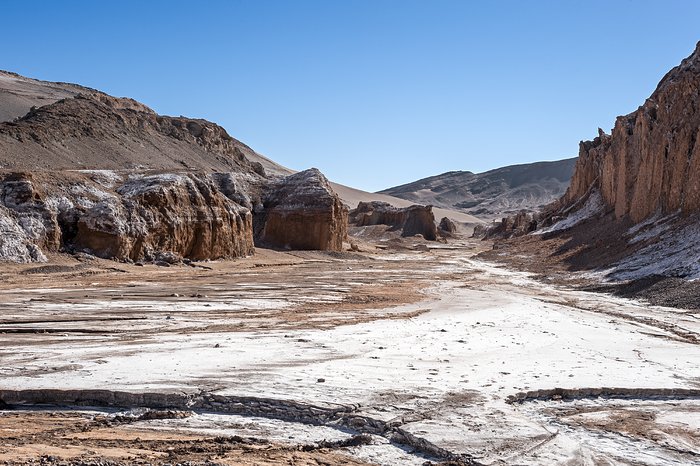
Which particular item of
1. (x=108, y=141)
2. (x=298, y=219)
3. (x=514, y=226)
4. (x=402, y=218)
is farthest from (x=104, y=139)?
(x=514, y=226)

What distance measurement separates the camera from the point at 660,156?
3594 cm

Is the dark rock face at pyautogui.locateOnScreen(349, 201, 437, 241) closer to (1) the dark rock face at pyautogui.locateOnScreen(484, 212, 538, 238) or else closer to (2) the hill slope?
(1) the dark rock face at pyautogui.locateOnScreen(484, 212, 538, 238)

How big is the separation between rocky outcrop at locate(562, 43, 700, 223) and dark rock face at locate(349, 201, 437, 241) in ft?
109

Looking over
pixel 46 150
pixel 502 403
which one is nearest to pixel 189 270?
pixel 46 150

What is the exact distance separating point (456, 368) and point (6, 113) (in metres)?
86.5

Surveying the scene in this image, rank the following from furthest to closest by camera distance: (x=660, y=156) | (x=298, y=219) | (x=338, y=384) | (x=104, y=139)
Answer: (x=104, y=139)
(x=298, y=219)
(x=660, y=156)
(x=338, y=384)

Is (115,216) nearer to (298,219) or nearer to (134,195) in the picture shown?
(134,195)

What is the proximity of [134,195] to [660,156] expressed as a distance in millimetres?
26670

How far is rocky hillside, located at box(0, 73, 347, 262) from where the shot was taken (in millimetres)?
29156

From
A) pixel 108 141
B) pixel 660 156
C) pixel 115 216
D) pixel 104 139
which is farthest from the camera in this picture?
pixel 108 141

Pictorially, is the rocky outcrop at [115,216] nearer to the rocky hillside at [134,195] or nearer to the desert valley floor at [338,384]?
the rocky hillside at [134,195]

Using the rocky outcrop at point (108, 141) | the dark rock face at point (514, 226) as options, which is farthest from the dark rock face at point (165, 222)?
the dark rock face at point (514, 226)

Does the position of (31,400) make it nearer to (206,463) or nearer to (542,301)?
(206,463)

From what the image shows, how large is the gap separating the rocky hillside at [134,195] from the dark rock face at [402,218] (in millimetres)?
22202
